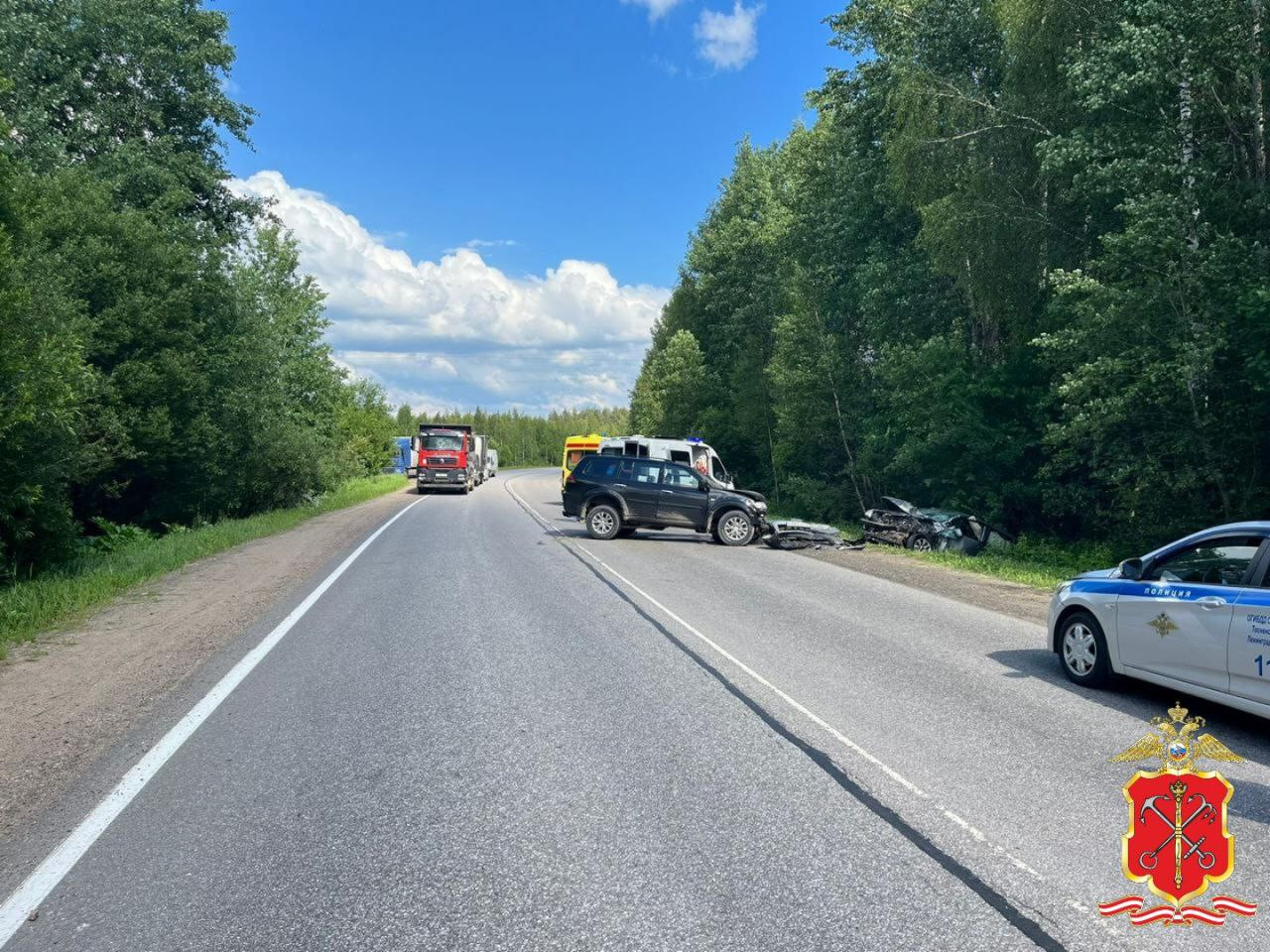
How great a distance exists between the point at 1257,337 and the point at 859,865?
44.8 ft

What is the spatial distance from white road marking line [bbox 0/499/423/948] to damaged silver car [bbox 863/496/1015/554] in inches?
604

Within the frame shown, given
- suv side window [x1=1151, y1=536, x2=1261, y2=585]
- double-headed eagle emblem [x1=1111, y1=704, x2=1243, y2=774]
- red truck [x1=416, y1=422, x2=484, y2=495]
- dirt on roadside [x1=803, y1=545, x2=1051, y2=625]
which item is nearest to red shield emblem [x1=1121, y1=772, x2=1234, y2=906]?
double-headed eagle emblem [x1=1111, y1=704, x2=1243, y2=774]

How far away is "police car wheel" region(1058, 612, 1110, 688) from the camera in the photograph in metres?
7.21

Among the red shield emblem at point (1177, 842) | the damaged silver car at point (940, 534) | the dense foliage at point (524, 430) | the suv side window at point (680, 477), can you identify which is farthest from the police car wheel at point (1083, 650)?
the dense foliage at point (524, 430)

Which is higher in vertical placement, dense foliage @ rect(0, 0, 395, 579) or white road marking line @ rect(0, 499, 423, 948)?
dense foliage @ rect(0, 0, 395, 579)

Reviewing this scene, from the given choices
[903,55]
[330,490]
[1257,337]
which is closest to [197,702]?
[1257,337]

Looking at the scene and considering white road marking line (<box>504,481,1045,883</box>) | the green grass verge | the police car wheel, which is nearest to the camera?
white road marking line (<box>504,481,1045,883</box>)

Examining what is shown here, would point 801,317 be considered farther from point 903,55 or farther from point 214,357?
point 214,357

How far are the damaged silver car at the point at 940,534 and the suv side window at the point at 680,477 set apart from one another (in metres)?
4.43

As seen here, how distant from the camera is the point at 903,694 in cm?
691

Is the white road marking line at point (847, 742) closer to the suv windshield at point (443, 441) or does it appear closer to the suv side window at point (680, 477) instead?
the suv side window at point (680, 477)

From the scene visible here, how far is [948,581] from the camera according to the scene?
1457 cm

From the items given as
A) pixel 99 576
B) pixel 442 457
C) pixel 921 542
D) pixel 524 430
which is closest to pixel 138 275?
pixel 99 576

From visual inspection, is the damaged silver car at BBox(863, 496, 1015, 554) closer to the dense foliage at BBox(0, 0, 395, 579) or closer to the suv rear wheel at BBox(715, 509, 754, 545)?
the suv rear wheel at BBox(715, 509, 754, 545)
